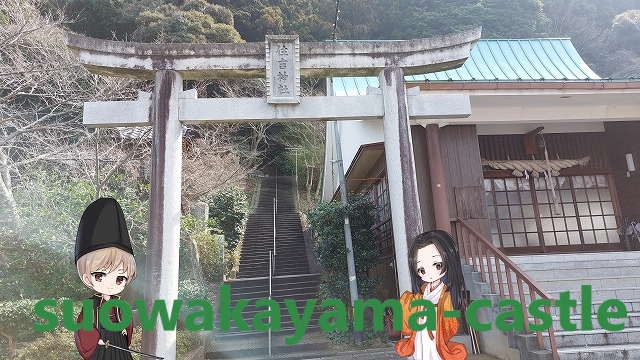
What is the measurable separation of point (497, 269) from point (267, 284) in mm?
8396

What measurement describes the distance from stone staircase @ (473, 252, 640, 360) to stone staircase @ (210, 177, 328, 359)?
14.1 feet

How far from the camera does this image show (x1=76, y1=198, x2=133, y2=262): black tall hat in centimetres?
335

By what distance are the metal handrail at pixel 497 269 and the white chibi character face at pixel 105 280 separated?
4.53m

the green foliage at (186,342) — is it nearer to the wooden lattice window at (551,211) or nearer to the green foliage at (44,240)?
the green foliage at (44,240)

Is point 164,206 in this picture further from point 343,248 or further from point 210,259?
point 210,259

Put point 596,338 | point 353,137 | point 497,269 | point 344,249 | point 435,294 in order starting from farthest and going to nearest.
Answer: point 353,137, point 344,249, point 497,269, point 596,338, point 435,294

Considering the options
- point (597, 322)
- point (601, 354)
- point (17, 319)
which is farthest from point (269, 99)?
point (17, 319)

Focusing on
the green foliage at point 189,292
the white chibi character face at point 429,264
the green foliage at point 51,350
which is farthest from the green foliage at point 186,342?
the white chibi character face at point 429,264

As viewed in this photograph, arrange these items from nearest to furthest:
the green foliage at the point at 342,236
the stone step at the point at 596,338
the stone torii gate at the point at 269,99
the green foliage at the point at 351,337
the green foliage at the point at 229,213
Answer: the stone step at the point at 596,338 → the stone torii gate at the point at 269,99 → the green foliage at the point at 351,337 → the green foliage at the point at 342,236 → the green foliage at the point at 229,213

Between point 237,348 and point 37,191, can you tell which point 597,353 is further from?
point 37,191

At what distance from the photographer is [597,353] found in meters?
5.13

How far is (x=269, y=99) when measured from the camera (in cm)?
583

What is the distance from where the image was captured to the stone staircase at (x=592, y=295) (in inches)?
204

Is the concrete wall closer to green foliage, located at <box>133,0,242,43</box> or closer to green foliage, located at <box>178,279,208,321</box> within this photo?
green foliage, located at <box>178,279,208,321</box>
